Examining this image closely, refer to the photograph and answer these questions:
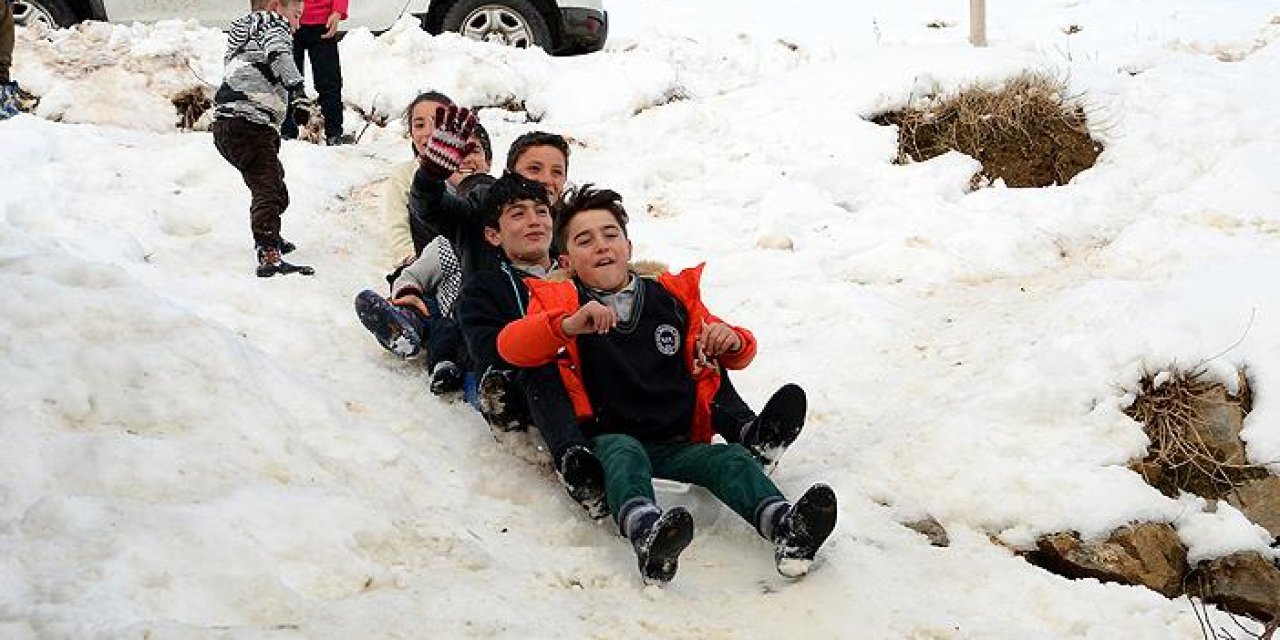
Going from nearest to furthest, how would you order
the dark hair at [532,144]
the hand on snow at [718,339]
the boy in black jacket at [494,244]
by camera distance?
1. the hand on snow at [718,339]
2. the boy in black jacket at [494,244]
3. the dark hair at [532,144]

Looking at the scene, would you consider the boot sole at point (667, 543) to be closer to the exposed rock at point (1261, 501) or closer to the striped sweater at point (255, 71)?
the exposed rock at point (1261, 501)

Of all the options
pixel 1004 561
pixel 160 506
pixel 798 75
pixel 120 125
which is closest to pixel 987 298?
pixel 1004 561

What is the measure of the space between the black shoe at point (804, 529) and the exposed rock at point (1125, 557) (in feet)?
2.53

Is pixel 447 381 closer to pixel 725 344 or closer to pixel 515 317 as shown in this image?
pixel 515 317

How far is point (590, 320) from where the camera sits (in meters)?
3.21

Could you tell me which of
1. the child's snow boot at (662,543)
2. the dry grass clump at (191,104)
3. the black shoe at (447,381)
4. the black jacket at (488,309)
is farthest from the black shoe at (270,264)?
the dry grass clump at (191,104)

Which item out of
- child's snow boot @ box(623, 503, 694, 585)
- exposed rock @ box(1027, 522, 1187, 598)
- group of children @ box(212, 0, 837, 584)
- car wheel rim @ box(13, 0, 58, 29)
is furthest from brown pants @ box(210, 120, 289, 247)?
car wheel rim @ box(13, 0, 58, 29)

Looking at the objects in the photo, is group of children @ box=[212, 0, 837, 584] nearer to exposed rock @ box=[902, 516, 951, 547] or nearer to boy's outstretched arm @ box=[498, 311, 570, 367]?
boy's outstretched arm @ box=[498, 311, 570, 367]

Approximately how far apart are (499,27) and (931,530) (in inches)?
289

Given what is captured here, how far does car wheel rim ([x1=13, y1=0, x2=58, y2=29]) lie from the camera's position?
8883 millimetres

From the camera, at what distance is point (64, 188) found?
618cm

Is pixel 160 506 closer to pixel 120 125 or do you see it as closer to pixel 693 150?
pixel 693 150

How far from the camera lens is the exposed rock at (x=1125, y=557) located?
3176 millimetres

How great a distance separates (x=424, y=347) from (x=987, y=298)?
2615mm
